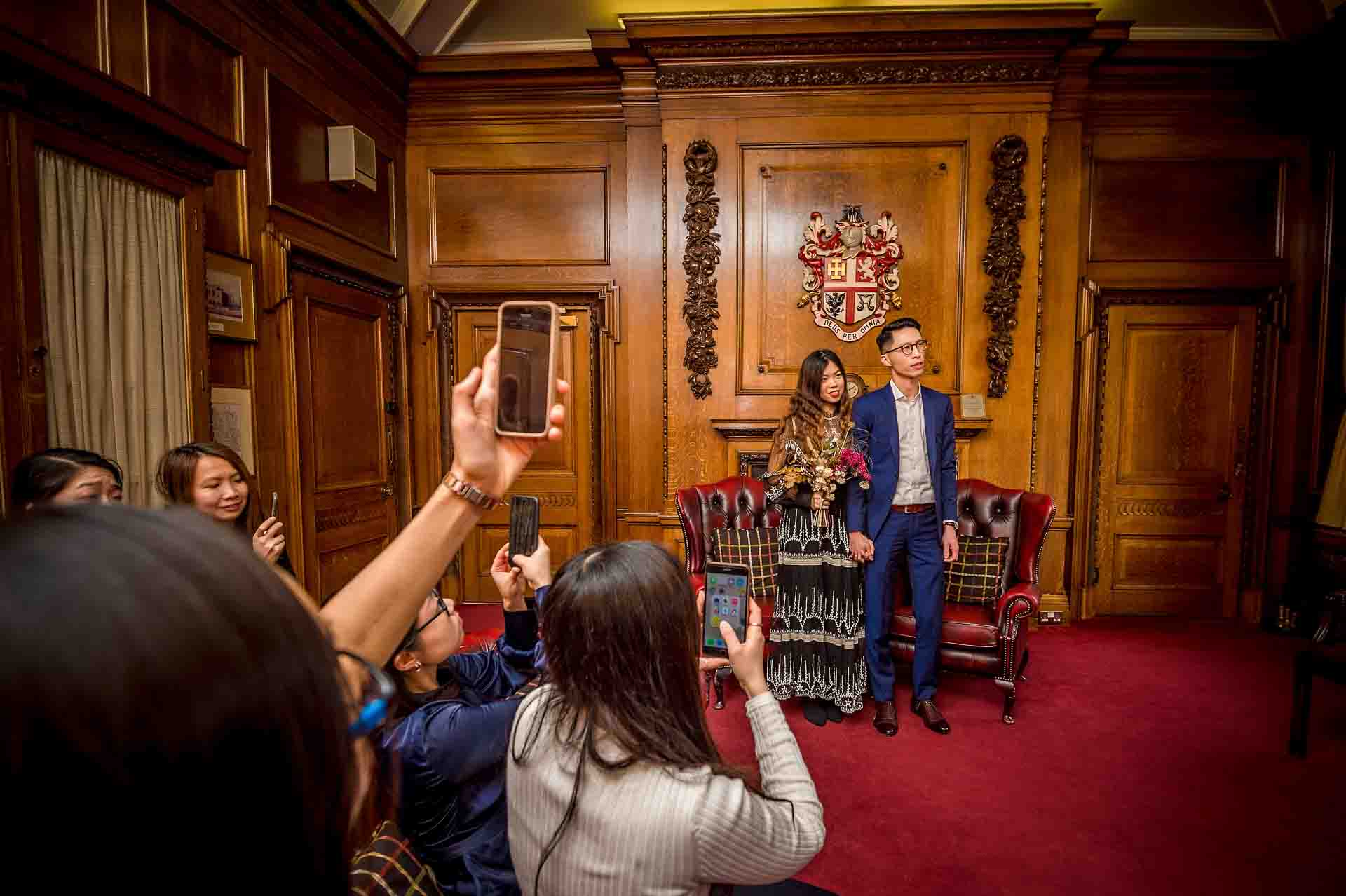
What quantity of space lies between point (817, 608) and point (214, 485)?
249 centimetres

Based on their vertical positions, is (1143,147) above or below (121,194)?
above

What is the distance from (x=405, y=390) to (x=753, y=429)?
2601 millimetres

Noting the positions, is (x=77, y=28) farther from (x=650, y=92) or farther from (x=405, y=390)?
(x=650, y=92)

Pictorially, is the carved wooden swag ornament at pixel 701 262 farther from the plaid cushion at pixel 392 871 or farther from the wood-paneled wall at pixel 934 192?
the plaid cushion at pixel 392 871

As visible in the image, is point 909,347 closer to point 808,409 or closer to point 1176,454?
point 808,409

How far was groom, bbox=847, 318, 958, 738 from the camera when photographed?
3199 mm

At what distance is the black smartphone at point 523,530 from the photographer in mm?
1545

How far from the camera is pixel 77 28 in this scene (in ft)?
8.27

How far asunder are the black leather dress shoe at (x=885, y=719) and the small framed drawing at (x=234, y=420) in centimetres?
Answer: 318

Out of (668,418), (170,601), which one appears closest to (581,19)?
(668,418)

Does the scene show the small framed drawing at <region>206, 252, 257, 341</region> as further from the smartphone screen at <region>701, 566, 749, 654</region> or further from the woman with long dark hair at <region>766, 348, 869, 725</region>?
the smartphone screen at <region>701, 566, 749, 654</region>

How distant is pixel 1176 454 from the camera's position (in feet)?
16.1

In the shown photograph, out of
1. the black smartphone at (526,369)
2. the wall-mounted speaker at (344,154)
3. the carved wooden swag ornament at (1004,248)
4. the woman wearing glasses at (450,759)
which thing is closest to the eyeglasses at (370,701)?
the black smartphone at (526,369)

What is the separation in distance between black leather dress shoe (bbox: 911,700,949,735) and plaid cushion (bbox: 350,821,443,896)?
8.41 ft
